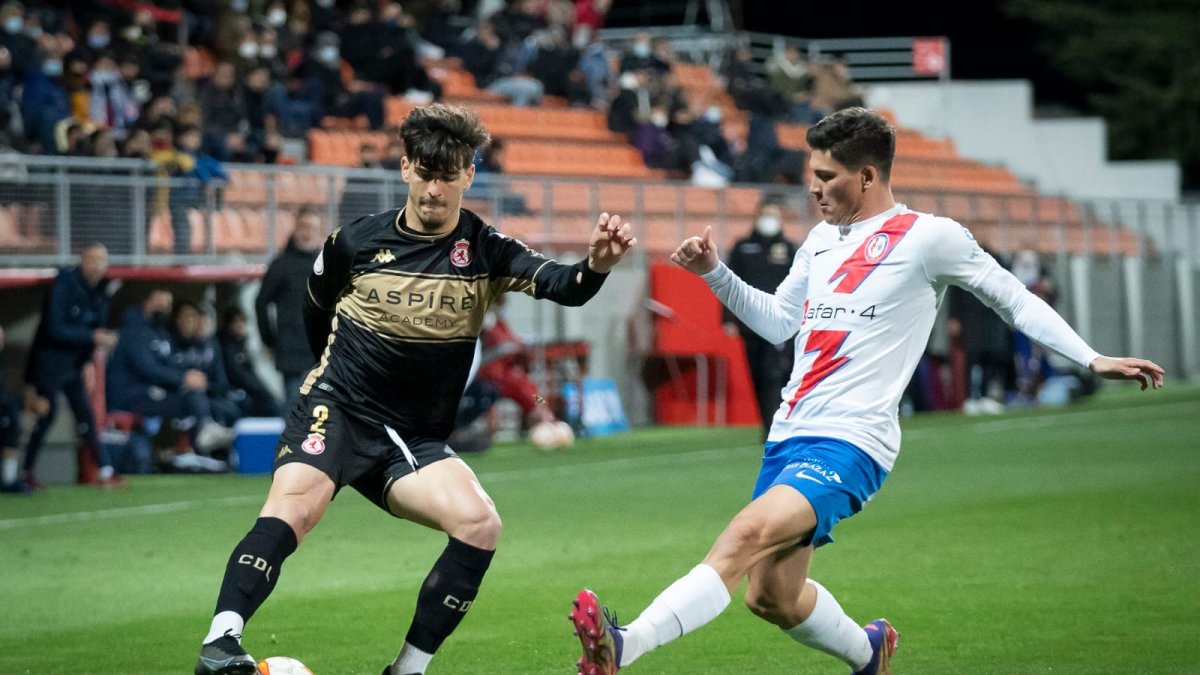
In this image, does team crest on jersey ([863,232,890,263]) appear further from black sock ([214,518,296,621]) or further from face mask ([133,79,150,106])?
face mask ([133,79,150,106])

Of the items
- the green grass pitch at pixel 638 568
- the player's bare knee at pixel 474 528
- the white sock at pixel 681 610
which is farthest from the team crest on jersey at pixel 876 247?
the green grass pitch at pixel 638 568

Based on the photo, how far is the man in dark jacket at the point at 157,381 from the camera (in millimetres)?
16297

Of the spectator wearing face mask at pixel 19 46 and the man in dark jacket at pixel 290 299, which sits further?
the spectator wearing face mask at pixel 19 46

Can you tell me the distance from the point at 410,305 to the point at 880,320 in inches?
66.5

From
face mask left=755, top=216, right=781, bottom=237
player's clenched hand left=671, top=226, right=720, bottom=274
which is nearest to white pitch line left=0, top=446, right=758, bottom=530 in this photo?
face mask left=755, top=216, right=781, bottom=237

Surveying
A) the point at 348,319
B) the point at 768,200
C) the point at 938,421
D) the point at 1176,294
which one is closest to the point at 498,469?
the point at 768,200

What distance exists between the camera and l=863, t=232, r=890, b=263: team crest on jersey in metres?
6.30

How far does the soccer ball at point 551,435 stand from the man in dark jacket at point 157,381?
11.2 feet

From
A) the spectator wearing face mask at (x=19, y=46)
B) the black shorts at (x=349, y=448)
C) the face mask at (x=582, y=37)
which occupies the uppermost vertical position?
the face mask at (x=582, y=37)

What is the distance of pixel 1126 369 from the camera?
598 centimetres

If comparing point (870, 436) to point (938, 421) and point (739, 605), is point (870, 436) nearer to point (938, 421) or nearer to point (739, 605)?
point (739, 605)

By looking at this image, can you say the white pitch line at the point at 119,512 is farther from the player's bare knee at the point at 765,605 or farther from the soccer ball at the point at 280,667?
the player's bare knee at the point at 765,605

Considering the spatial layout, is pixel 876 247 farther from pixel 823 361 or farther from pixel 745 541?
pixel 745 541

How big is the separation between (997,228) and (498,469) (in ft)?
46.2
